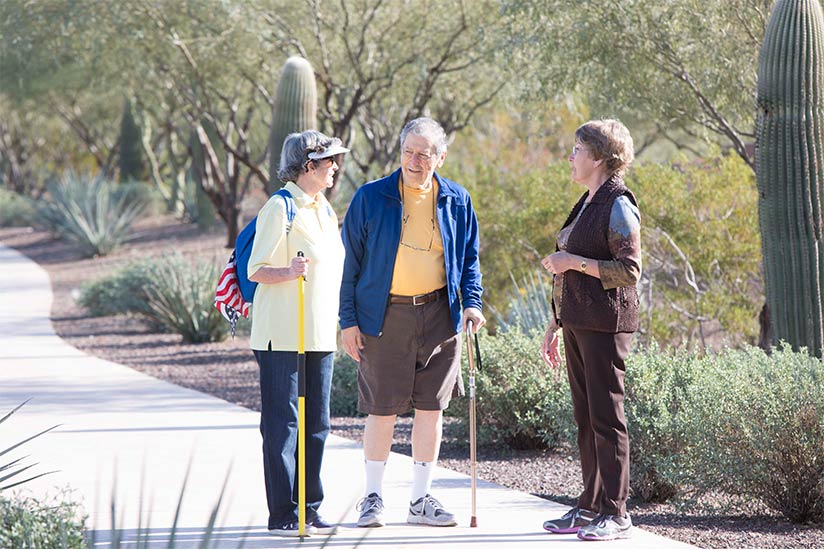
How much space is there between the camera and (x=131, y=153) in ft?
117

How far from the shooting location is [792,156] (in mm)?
8562

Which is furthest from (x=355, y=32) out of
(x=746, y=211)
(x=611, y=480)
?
(x=611, y=480)

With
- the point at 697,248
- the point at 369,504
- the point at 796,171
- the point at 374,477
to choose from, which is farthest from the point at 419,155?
the point at 697,248

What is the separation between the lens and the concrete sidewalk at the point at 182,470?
5484mm

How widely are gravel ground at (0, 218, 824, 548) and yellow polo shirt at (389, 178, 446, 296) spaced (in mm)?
1605

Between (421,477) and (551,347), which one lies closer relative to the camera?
(421,477)

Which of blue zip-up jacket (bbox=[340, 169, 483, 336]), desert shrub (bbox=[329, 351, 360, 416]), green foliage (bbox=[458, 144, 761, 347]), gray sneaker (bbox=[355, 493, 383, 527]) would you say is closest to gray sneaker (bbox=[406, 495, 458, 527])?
gray sneaker (bbox=[355, 493, 383, 527])

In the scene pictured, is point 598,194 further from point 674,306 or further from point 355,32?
point 355,32

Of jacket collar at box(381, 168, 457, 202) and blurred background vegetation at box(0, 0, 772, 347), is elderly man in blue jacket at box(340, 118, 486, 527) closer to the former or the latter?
jacket collar at box(381, 168, 457, 202)

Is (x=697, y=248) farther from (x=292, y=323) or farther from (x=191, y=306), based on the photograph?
(x=292, y=323)

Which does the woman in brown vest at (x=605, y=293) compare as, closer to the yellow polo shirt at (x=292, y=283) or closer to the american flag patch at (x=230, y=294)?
the yellow polo shirt at (x=292, y=283)

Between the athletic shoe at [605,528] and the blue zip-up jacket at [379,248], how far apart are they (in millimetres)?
1051

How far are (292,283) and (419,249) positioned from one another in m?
0.59

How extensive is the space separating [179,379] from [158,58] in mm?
8518
